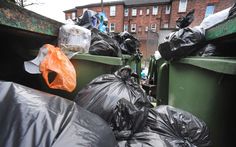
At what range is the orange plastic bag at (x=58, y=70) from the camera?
3.69ft

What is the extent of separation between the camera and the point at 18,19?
3.50 feet

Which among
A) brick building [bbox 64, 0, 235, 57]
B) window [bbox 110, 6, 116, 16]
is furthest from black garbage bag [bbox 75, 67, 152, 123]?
window [bbox 110, 6, 116, 16]

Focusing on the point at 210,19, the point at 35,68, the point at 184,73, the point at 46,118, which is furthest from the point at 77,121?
the point at 210,19

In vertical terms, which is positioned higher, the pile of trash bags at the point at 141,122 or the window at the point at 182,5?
the window at the point at 182,5

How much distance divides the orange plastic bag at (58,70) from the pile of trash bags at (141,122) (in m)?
0.15

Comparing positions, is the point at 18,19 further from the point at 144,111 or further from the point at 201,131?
the point at 201,131

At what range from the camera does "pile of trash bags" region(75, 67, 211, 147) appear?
2.70 feet

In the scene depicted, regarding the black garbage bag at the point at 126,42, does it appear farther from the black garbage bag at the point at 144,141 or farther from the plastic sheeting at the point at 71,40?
the black garbage bag at the point at 144,141

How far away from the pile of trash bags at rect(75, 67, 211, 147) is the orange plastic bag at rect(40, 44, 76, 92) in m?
0.15

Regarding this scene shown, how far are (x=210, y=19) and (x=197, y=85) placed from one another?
0.73 metres

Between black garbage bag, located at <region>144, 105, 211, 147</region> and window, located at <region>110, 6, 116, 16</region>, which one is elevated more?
window, located at <region>110, 6, 116, 16</region>

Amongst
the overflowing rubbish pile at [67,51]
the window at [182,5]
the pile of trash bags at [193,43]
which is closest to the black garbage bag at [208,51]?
the pile of trash bags at [193,43]

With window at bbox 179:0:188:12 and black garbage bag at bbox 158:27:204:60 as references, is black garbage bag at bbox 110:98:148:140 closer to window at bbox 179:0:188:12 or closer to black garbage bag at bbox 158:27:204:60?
black garbage bag at bbox 158:27:204:60

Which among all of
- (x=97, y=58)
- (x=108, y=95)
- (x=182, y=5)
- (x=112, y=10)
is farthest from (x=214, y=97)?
(x=112, y=10)
